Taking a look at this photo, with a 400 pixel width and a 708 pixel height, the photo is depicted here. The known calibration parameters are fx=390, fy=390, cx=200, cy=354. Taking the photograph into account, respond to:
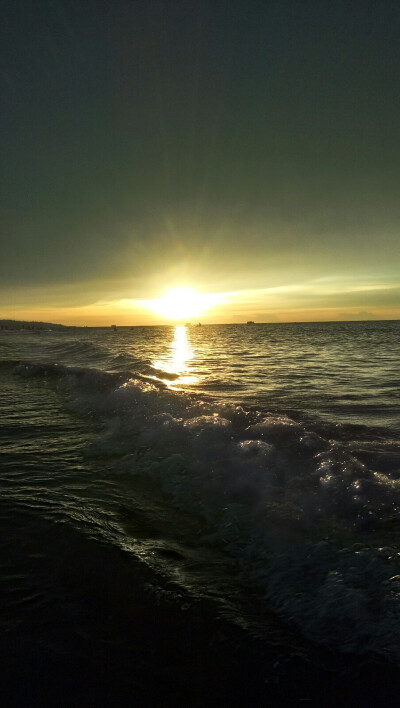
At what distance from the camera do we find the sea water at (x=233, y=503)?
3635 millimetres

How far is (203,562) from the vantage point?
4309 millimetres

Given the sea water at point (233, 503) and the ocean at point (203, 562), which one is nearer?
the ocean at point (203, 562)

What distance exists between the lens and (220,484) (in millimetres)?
6500

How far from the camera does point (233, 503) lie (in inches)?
229

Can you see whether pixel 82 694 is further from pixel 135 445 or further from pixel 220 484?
pixel 135 445

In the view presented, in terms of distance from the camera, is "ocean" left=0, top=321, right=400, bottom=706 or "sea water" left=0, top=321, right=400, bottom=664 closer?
Answer: "ocean" left=0, top=321, right=400, bottom=706

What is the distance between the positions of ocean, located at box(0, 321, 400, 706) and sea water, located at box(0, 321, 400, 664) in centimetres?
2

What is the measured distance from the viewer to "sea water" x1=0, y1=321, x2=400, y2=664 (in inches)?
143

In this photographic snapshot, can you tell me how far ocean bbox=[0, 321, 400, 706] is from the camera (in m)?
2.89

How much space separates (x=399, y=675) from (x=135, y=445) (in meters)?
6.53

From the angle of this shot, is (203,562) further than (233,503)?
No

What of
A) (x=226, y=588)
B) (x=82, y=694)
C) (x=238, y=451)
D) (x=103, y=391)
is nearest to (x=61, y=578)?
(x=82, y=694)

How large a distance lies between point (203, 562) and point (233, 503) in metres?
1.58

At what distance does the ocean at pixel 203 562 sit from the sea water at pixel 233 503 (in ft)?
0.08
